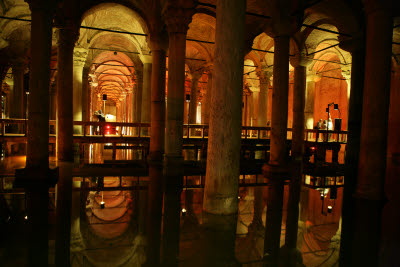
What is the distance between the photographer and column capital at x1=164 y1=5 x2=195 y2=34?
8.54m

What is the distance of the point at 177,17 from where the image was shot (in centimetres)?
862

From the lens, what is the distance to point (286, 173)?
29.6ft

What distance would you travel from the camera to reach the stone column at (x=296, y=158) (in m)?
3.80

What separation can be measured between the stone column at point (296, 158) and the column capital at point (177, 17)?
579 cm

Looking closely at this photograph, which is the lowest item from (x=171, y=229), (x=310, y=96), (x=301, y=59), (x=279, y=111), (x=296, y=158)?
(x=171, y=229)

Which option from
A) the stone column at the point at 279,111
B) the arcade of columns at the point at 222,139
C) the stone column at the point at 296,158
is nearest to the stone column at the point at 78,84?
the arcade of columns at the point at 222,139

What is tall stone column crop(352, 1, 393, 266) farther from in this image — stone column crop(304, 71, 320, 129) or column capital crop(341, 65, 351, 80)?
stone column crop(304, 71, 320, 129)

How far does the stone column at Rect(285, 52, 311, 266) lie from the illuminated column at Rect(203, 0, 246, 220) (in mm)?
1142

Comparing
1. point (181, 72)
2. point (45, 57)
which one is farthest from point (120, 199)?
point (181, 72)

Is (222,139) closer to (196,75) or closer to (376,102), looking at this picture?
(376,102)

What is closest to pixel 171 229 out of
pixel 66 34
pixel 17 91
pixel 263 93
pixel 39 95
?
pixel 39 95

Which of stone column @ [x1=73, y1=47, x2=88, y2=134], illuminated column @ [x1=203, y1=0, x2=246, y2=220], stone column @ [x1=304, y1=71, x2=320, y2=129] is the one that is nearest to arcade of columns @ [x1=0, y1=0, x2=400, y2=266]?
illuminated column @ [x1=203, y1=0, x2=246, y2=220]

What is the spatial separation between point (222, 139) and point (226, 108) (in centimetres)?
51

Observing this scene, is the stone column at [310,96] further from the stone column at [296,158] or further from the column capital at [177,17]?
the column capital at [177,17]
